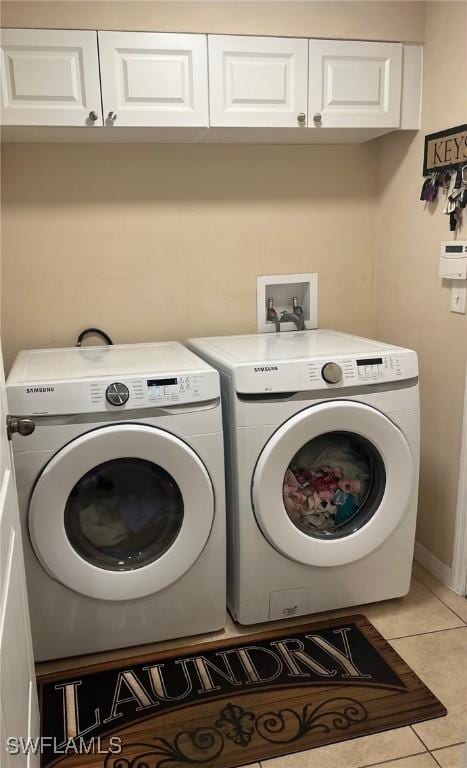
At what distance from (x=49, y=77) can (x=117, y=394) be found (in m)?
1.08

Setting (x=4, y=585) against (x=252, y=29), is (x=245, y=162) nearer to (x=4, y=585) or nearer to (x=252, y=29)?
(x=252, y=29)

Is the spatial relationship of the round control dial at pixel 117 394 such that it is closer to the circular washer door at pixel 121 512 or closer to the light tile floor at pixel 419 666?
the circular washer door at pixel 121 512

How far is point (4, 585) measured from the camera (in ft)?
3.86

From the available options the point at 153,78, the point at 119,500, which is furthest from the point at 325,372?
the point at 153,78

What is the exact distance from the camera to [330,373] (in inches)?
79.9

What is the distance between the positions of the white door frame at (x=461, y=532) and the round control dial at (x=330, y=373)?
1.81 feet

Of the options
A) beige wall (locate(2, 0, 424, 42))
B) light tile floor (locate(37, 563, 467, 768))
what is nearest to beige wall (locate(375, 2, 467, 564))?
beige wall (locate(2, 0, 424, 42))

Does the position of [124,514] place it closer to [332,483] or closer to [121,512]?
[121,512]

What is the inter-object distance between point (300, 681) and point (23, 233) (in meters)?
1.87

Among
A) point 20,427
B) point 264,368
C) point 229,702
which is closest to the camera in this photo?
point 20,427

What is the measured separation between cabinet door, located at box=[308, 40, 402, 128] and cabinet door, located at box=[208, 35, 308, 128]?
0.05 metres

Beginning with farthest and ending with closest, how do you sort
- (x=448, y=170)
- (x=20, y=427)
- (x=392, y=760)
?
1. (x=448, y=170)
2. (x=392, y=760)
3. (x=20, y=427)

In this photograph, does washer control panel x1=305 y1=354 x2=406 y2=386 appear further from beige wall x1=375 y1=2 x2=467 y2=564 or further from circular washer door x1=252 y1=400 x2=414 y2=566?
beige wall x1=375 y1=2 x2=467 y2=564

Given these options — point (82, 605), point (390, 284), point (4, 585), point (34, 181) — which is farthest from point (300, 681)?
point (34, 181)
